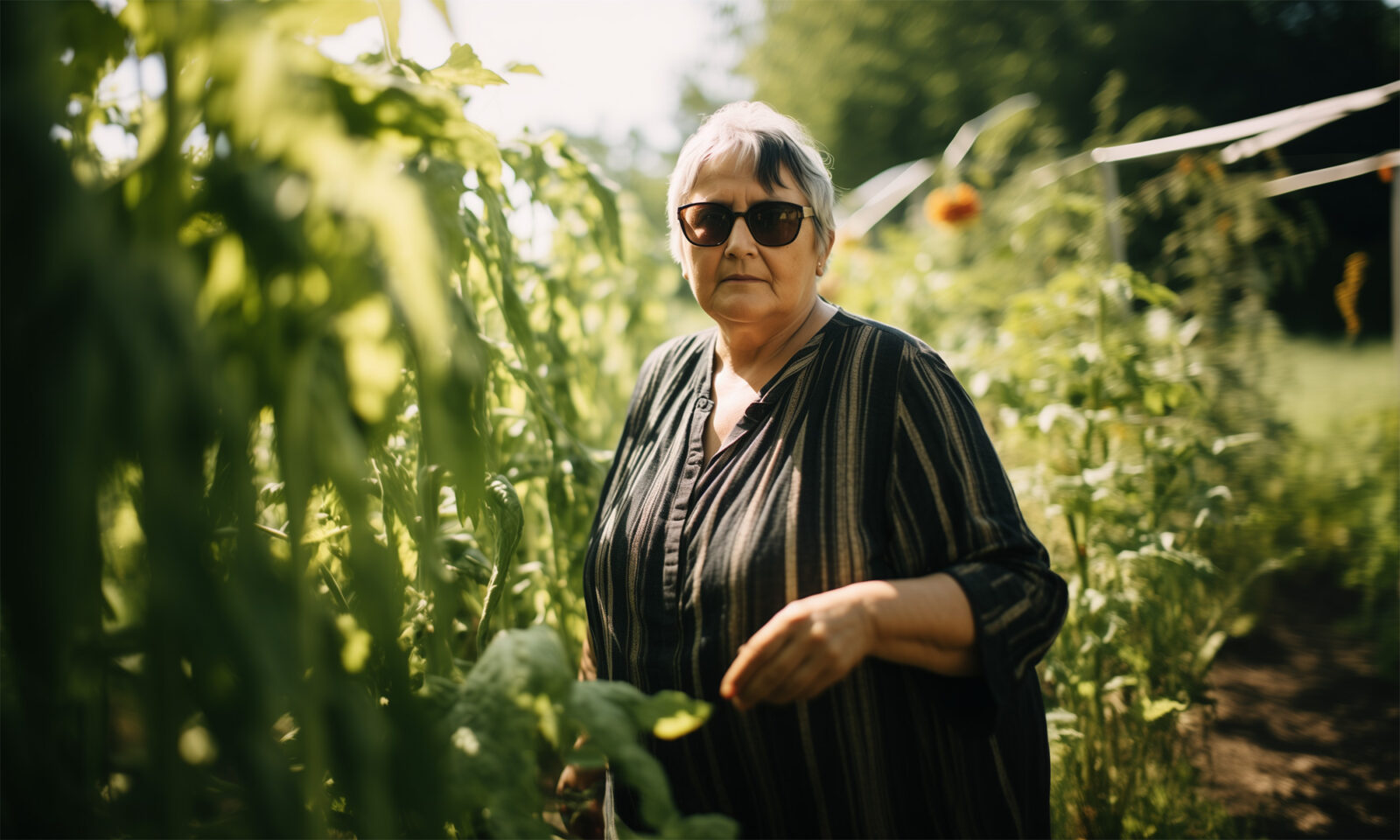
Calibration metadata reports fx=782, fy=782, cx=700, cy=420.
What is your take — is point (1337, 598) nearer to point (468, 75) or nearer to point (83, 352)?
point (468, 75)

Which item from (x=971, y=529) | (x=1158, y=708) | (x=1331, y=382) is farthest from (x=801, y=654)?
(x=1331, y=382)

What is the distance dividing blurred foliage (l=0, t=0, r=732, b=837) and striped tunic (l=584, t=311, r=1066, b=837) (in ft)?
1.35

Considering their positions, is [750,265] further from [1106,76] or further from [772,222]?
[1106,76]

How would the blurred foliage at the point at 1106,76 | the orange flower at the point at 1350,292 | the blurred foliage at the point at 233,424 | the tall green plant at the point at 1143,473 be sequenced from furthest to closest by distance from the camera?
1. the blurred foliage at the point at 1106,76
2. the orange flower at the point at 1350,292
3. the tall green plant at the point at 1143,473
4. the blurred foliage at the point at 233,424

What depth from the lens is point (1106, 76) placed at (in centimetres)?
1154

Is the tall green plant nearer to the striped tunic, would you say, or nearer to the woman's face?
the striped tunic

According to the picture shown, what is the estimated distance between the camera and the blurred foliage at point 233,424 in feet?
1.51

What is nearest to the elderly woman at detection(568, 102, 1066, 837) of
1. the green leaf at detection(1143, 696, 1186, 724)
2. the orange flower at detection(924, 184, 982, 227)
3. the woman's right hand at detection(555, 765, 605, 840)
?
the woman's right hand at detection(555, 765, 605, 840)

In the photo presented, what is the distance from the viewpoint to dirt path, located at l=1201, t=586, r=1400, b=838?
2.14 m

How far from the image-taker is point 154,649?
451mm

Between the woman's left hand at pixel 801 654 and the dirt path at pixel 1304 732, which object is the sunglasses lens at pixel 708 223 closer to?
the woman's left hand at pixel 801 654

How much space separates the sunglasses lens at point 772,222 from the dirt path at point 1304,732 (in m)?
1.58

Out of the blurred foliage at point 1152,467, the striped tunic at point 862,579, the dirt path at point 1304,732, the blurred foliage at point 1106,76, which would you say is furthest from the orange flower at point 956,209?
the striped tunic at point 862,579

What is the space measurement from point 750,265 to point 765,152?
0.20m
